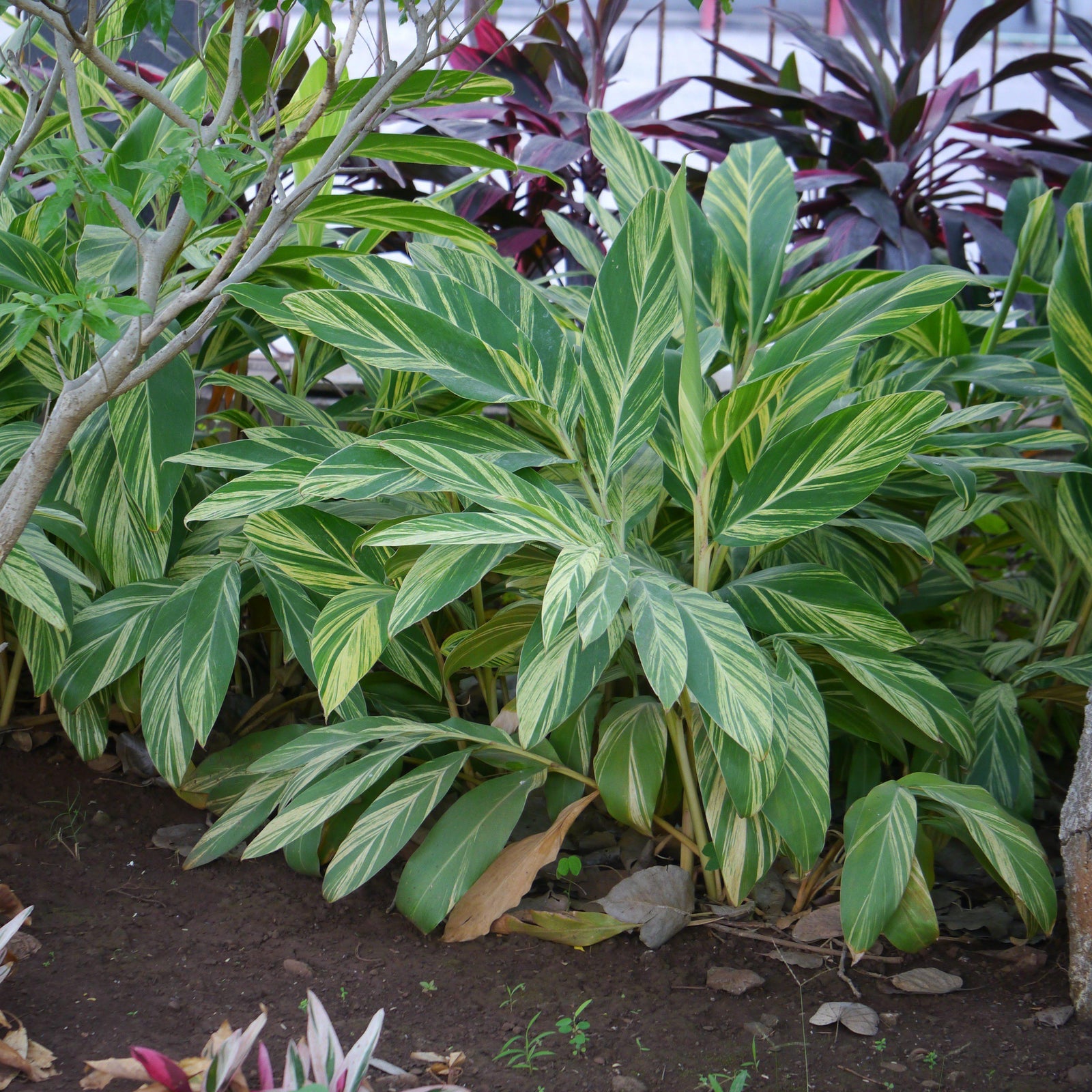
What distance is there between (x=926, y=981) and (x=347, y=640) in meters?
0.78

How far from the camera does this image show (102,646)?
1362 mm

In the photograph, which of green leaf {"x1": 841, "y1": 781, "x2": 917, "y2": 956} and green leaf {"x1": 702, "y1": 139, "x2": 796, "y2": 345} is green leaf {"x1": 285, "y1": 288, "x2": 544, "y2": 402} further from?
green leaf {"x1": 841, "y1": 781, "x2": 917, "y2": 956}

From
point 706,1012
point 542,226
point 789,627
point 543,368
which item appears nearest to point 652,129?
point 542,226

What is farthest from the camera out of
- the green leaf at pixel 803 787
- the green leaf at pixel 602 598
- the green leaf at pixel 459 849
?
the green leaf at pixel 459 849

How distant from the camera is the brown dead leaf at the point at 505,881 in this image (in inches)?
49.9

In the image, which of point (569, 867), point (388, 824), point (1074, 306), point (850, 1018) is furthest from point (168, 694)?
point (1074, 306)

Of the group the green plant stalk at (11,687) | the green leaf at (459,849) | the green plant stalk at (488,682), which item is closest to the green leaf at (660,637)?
the green leaf at (459,849)

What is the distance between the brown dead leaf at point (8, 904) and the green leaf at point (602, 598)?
0.72 m

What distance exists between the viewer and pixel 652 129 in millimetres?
2416

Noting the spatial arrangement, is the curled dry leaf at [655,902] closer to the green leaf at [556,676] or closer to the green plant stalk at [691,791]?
the green plant stalk at [691,791]

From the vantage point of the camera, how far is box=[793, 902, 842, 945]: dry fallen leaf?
4.20 feet

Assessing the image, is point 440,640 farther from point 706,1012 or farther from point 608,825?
point 706,1012

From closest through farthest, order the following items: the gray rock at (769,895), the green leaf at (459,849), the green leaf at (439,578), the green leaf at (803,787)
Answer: the green leaf at (439,578) < the green leaf at (803,787) < the green leaf at (459,849) < the gray rock at (769,895)

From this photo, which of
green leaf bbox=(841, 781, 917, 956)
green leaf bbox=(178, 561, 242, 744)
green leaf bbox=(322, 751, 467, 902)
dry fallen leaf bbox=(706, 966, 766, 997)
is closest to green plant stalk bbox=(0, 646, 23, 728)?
green leaf bbox=(178, 561, 242, 744)
